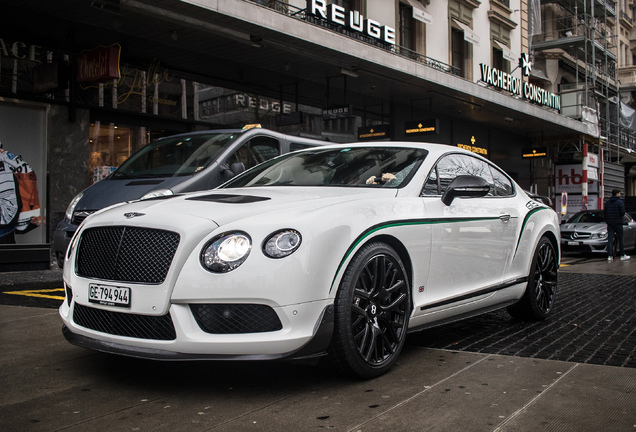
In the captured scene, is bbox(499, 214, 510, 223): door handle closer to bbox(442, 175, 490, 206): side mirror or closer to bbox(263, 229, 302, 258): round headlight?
bbox(442, 175, 490, 206): side mirror

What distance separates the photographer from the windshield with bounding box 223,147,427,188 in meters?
4.49

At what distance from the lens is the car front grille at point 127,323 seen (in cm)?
332

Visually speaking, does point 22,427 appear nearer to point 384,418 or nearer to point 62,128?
point 384,418

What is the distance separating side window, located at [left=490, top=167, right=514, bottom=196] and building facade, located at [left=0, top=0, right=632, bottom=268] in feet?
23.3

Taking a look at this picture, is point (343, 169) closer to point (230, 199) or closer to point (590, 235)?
point (230, 199)

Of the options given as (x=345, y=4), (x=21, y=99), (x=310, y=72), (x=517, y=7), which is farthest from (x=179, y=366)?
(x=517, y=7)

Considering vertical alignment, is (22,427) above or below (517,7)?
below

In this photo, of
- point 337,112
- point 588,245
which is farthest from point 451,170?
point 588,245

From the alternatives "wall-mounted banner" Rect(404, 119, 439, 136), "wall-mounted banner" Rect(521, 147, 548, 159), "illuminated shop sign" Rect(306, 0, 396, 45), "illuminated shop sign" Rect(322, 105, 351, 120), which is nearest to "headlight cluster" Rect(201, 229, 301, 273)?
"illuminated shop sign" Rect(306, 0, 396, 45)

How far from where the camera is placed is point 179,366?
3.98 metres

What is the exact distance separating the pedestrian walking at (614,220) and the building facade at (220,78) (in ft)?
16.7

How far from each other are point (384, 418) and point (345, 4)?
16.7 metres

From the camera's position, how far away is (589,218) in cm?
1839

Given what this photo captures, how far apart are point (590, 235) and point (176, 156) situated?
11876mm
